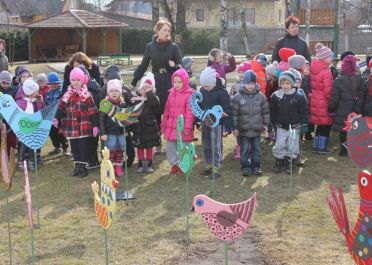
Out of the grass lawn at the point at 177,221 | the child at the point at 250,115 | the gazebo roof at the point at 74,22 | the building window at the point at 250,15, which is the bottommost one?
the grass lawn at the point at 177,221

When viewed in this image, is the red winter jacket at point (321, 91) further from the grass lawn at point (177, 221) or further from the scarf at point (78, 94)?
the scarf at point (78, 94)

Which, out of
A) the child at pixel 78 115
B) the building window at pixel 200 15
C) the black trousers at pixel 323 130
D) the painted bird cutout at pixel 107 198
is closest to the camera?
the painted bird cutout at pixel 107 198

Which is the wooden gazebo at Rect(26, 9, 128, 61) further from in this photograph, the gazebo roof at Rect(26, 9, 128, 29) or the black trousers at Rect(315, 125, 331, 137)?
the black trousers at Rect(315, 125, 331, 137)

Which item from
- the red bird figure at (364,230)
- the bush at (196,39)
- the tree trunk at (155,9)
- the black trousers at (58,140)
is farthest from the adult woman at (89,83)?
the bush at (196,39)

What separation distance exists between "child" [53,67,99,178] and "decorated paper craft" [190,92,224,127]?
1.32 meters

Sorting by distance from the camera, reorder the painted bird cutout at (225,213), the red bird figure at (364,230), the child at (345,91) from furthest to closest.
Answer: the child at (345,91)
the painted bird cutout at (225,213)
the red bird figure at (364,230)

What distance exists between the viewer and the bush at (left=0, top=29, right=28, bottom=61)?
112 feet

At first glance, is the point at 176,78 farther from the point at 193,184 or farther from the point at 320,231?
the point at 320,231

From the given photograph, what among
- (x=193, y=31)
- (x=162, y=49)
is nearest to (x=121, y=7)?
(x=193, y=31)

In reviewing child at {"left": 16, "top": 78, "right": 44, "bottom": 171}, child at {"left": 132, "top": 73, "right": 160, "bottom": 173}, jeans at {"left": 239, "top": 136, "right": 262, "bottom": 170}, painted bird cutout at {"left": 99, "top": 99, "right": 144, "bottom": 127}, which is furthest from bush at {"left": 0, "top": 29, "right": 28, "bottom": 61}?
painted bird cutout at {"left": 99, "top": 99, "right": 144, "bottom": 127}

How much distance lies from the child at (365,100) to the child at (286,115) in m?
0.93

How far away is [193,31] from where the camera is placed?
37875 millimetres

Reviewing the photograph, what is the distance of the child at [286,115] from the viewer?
6641 mm

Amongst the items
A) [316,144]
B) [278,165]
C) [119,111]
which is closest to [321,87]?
[316,144]
